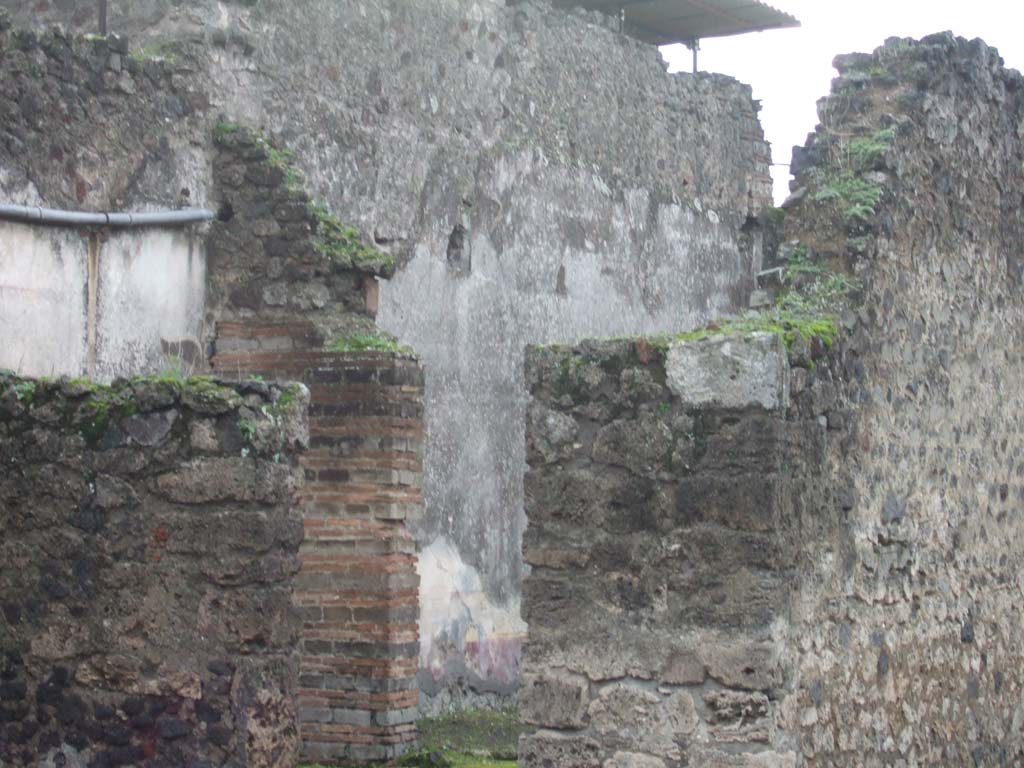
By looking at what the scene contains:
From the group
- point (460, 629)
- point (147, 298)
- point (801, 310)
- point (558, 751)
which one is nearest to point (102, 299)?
point (147, 298)

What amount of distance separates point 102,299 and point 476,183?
11.4 ft

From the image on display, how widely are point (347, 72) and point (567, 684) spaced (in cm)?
526

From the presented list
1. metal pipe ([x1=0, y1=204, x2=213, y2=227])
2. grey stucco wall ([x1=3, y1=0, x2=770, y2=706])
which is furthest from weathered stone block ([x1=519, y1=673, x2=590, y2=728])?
grey stucco wall ([x1=3, y1=0, x2=770, y2=706])

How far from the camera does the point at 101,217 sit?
343 inches

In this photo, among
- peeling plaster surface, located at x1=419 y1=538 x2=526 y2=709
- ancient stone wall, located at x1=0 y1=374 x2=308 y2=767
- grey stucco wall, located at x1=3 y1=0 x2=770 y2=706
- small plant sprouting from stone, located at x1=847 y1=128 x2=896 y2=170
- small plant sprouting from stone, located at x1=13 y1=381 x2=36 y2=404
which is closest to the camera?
ancient stone wall, located at x1=0 y1=374 x2=308 y2=767

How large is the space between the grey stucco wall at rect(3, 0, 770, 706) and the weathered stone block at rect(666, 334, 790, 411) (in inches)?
157

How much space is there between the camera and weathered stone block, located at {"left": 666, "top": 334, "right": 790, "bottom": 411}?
19.8 ft

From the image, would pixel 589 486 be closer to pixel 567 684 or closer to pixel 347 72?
pixel 567 684

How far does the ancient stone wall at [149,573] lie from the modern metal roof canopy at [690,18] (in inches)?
352

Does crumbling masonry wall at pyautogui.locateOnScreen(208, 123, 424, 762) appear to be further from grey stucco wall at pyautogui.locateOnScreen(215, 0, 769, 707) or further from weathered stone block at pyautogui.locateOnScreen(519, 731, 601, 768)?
weathered stone block at pyautogui.locateOnScreen(519, 731, 601, 768)

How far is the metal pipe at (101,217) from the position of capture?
8328 millimetres

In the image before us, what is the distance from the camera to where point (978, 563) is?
788cm

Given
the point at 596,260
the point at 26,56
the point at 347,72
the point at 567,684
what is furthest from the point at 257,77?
the point at 567,684

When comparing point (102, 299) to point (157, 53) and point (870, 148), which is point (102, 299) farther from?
point (870, 148)
